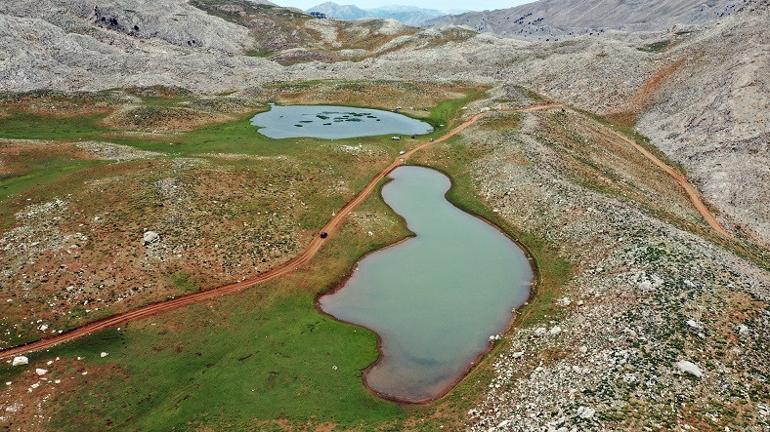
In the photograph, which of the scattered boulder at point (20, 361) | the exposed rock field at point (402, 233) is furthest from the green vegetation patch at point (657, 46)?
the scattered boulder at point (20, 361)

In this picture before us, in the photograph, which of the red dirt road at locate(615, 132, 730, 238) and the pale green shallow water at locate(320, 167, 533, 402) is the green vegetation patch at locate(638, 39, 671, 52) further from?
the pale green shallow water at locate(320, 167, 533, 402)

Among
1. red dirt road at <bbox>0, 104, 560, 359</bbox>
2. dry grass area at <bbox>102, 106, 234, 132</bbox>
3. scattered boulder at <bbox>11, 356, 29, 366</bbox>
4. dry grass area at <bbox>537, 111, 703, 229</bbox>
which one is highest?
dry grass area at <bbox>537, 111, 703, 229</bbox>

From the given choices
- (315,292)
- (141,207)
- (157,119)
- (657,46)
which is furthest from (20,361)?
(657,46)

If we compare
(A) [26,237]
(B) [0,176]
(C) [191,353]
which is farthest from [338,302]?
(B) [0,176]

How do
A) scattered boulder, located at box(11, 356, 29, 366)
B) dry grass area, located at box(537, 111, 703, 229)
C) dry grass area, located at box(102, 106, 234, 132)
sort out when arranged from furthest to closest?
dry grass area, located at box(102, 106, 234, 132) < dry grass area, located at box(537, 111, 703, 229) < scattered boulder, located at box(11, 356, 29, 366)

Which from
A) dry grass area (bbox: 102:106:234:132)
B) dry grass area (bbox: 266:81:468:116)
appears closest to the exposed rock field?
dry grass area (bbox: 102:106:234:132)

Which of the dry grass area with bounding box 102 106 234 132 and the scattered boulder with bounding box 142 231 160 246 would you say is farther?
the dry grass area with bounding box 102 106 234 132

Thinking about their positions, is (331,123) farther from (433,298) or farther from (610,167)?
(433,298)
